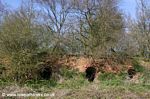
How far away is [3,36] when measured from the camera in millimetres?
28781

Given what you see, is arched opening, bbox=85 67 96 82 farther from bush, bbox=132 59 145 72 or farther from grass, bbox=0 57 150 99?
bush, bbox=132 59 145 72

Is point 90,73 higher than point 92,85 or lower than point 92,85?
higher

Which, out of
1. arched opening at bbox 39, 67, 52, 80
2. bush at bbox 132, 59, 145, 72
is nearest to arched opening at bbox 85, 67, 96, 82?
arched opening at bbox 39, 67, 52, 80

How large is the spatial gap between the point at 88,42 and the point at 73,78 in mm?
6370

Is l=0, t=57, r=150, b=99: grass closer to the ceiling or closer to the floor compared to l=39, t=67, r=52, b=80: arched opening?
closer to the floor

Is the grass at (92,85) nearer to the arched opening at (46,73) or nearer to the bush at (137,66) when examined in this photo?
the bush at (137,66)

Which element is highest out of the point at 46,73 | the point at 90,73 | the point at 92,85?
the point at 46,73

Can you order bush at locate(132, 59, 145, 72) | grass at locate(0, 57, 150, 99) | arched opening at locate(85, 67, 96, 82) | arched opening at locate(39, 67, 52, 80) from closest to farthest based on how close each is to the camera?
grass at locate(0, 57, 150, 99), arched opening at locate(39, 67, 52, 80), arched opening at locate(85, 67, 96, 82), bush at locate(132, 59, 145, 72)

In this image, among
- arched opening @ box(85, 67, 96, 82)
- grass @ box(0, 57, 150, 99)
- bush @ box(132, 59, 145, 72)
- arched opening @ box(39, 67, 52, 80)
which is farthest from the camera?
bush @ box(132, 59, 145, 72)

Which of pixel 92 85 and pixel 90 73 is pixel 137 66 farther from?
pixel 92 85

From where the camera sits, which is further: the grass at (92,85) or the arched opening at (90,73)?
the arched opening at (90,73)

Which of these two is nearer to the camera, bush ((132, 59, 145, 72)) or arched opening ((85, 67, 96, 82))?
arched opening ((85, 67, 96, 82))

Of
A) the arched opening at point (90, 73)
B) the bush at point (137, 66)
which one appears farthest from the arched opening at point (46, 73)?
the bush at point (137, 66)

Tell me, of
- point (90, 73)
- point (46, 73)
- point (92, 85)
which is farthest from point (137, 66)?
point (92, 85)
